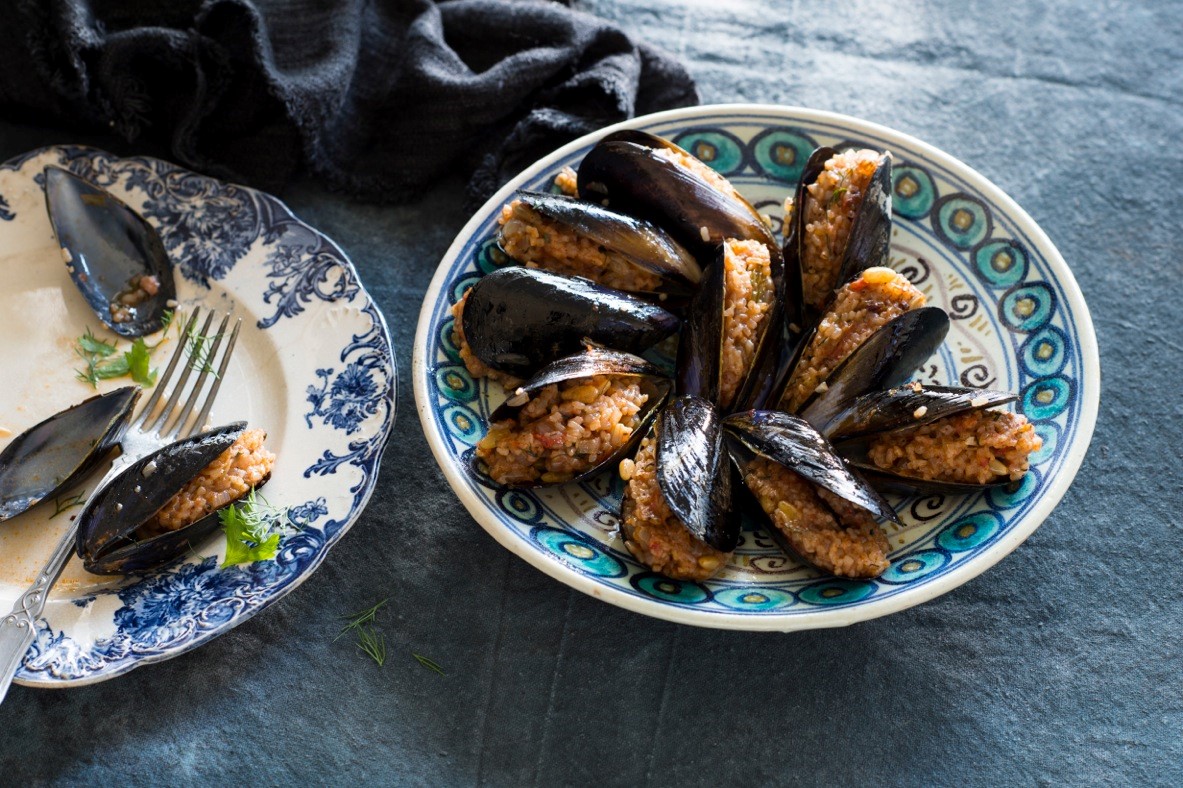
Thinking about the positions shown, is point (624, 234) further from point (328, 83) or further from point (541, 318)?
point (328, 83)

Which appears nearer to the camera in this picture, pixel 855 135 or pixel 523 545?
pixel 523 545

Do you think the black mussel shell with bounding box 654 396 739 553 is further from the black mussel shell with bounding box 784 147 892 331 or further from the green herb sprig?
the green herb sprig

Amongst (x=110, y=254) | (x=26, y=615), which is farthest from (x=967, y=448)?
(x=110, y=254)

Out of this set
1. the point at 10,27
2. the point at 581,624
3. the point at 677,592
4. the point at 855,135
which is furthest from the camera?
the point at 10,27

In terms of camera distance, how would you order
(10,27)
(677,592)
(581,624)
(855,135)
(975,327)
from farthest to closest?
1. (10,27)
2. (855,135)
3. (975,327)
4. (581,624)
5. (677,592)

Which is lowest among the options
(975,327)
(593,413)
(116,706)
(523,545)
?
(116,706)

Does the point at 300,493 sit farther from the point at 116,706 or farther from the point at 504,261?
the point at 504,261

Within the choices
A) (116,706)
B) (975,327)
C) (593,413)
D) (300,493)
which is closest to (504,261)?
(593,413)
